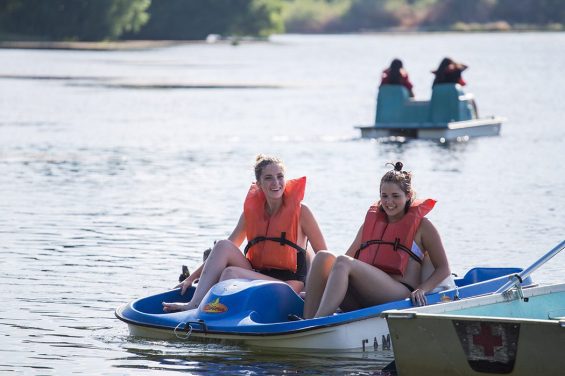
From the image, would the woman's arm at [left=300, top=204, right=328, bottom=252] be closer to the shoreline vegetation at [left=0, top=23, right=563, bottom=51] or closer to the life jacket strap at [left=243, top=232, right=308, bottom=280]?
the life jacket strap at [left=243, top=232, right=308, bottom=280]

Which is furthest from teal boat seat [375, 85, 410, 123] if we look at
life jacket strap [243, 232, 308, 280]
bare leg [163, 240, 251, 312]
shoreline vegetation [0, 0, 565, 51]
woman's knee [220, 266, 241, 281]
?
shoreline vegetation [0, 0, 565, 51]

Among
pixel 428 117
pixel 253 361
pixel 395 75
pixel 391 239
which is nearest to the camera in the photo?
pixel 253 361

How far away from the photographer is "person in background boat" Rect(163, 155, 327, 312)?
8508 mm

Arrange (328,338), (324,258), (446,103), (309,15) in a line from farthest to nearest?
(309,15)
(446,103)
(324,258)
(328,338)

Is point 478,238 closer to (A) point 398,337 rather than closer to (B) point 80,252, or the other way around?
(B) point 80,252

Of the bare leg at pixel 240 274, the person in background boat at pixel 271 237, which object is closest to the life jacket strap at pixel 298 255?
the person in background boat at pixel 271 237

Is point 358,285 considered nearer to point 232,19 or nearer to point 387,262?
point 387,262

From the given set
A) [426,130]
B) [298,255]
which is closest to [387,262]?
[298,255]

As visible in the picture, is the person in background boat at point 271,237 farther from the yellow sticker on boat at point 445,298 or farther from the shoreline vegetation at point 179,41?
the shoreline vegetation at point 179,41

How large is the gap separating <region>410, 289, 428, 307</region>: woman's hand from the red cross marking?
3.55 feet

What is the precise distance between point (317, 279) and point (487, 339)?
1.53 metres

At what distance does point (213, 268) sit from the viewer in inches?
333

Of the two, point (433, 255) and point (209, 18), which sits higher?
point (209, 18)

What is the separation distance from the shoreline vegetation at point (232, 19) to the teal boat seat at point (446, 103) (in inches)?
1912
